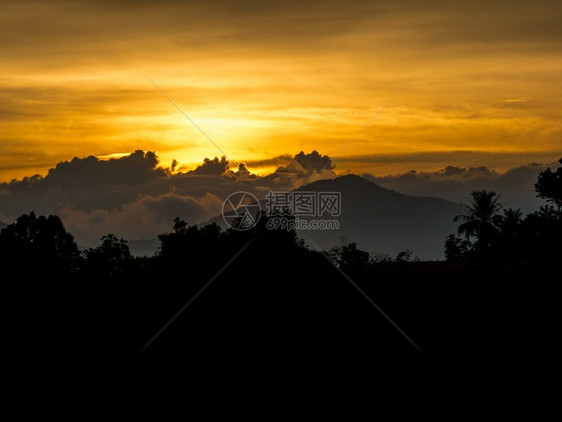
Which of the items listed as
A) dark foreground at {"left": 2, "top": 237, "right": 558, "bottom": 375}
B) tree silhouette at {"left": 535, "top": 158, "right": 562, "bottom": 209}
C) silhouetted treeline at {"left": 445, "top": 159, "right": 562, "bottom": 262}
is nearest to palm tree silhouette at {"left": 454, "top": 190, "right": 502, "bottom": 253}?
silhouetted treeline at {"left": 445, "top": 159, "right": 562, "bottom": 262}

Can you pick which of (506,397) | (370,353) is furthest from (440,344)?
(506,397)

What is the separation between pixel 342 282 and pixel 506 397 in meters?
20.1

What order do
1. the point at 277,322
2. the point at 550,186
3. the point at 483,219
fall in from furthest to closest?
the point at 483,219, the point at 550,186, the point at 277,322

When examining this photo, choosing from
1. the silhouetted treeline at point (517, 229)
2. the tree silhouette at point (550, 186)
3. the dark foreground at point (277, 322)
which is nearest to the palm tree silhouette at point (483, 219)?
the silhouetted treeline at point (517, 229)

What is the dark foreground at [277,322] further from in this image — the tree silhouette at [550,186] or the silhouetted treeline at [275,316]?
the tree silhouette at [550,186]

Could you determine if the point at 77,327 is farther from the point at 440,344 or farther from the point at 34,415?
the point at 440,344

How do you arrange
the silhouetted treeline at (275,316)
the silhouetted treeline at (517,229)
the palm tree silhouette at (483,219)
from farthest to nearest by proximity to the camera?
the palm tree silhouette at (483,219)
the silhouetted treeline at (517,229)
the silhouetted treeline at (275,316)

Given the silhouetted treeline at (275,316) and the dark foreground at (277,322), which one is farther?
the silhouetted treeline at (275,316)

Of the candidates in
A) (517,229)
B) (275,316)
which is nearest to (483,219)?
(517,229)

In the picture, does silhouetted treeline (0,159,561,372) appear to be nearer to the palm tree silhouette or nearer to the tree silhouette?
the tree silhouette

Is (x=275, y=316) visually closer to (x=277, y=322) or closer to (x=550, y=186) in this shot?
(x=277, y=322)

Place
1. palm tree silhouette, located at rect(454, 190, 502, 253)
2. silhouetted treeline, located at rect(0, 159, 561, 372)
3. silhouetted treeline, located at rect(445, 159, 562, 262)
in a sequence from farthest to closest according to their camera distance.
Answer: palm tree silhouette, located at rect(454, 190, 502, 253), silhouetted treeline, located at rect(445, 159, 562, 262), silhouetted treeline, located at rect(0, 159, 561, 372)

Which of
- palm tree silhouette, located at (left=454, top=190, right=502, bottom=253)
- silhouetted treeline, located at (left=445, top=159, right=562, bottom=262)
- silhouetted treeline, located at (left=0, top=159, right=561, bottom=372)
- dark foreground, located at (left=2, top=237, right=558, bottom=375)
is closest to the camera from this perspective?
dark foreground, located at (left=2, top=237, right=558, bottom=375)

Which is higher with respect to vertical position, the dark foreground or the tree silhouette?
the tree silhouette
